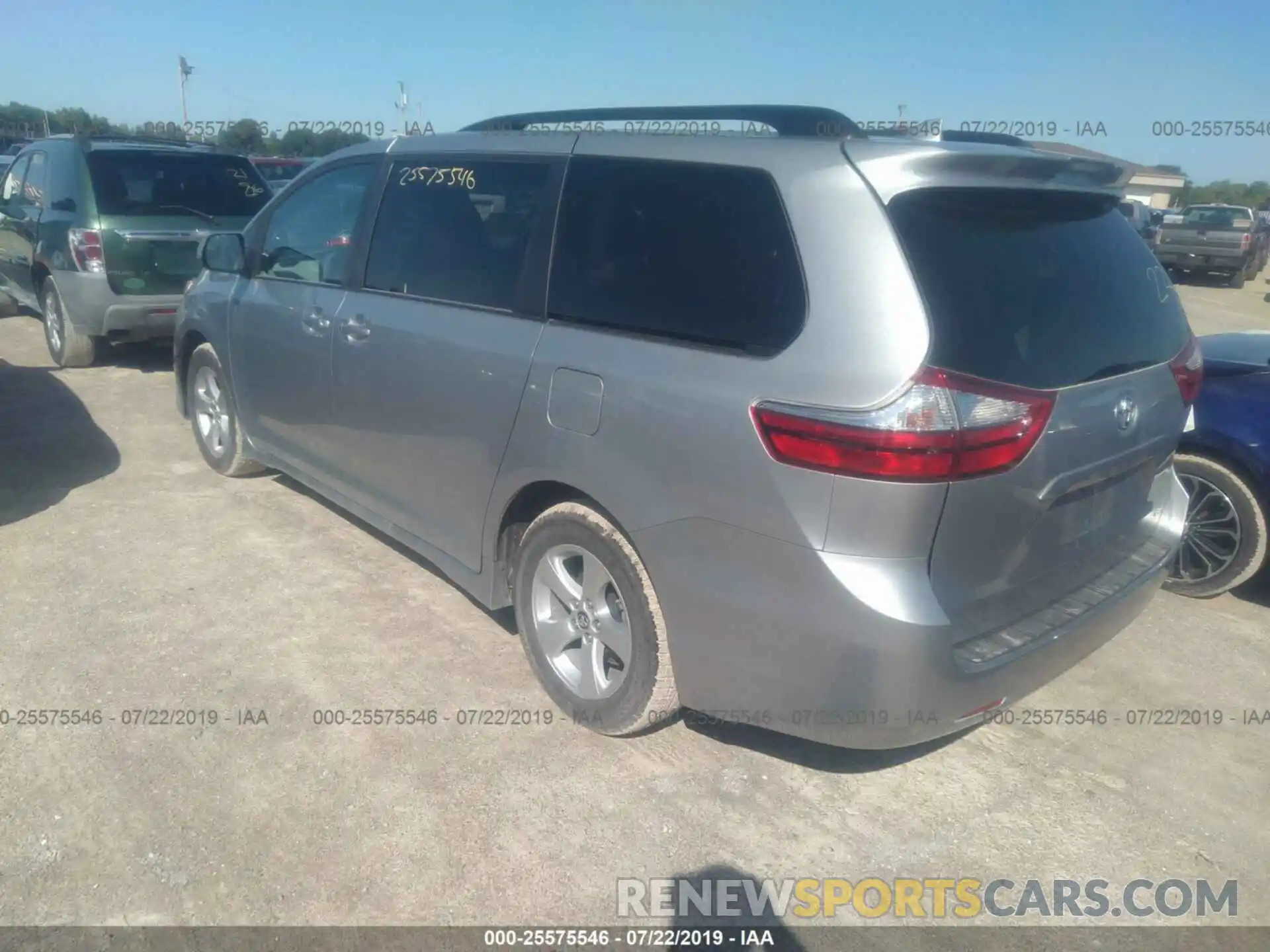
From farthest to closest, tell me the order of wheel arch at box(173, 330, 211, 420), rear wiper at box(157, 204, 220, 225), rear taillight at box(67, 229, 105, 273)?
rear wiper at box(157, 204, 220, 225) < rear taillight at box(67, 229, 105, 273) < wheel arch at box(173, 330, 211, 420)

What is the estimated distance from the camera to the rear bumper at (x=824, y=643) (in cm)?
234

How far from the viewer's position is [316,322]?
13.7 feet

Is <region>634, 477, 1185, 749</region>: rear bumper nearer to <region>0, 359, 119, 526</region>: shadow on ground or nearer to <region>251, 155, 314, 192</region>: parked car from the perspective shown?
<region>0, 359, 119, 526</region>: shadow on ground

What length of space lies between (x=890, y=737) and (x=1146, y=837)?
1.00 meters

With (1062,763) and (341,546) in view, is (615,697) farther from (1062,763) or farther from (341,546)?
(341,546)

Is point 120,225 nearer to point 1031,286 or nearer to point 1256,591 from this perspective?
point 1031,286

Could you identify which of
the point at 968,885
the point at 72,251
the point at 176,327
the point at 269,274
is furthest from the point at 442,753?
the point at 72,251

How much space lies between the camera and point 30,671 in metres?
3.45

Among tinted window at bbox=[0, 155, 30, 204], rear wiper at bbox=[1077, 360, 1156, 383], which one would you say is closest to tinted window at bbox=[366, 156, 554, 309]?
rear wiper at bbox=[1077, 360, 1156, 383]

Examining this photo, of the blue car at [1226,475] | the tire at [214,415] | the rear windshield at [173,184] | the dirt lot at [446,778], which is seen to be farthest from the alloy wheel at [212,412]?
the blue car at [1226,475]

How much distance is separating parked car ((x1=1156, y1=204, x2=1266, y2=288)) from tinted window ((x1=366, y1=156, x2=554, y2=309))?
20.2 m

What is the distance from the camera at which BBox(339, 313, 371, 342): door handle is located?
385 cm

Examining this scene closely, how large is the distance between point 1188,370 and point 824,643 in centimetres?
174

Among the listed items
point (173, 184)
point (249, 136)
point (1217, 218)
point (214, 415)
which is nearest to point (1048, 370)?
point (214, 415)
